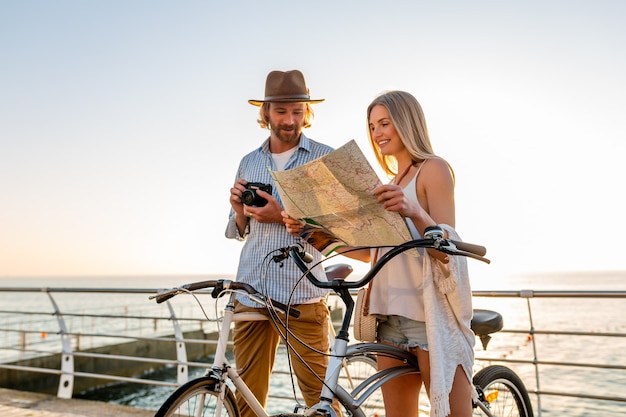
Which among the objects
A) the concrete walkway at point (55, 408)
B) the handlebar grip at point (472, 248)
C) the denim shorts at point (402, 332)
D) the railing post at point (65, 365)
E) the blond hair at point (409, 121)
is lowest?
the concrete walkway at point (55, 408)

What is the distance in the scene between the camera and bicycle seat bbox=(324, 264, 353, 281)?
2.34 meters

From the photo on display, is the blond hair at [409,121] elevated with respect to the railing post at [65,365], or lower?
elevated

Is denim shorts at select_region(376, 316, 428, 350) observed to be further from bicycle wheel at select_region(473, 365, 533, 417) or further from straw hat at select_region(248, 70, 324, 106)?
straw hat at select_region(248, 70, 324, 106)

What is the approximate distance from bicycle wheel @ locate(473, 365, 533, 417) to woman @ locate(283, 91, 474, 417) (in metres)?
0.45

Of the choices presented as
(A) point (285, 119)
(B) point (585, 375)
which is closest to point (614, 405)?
(B) point (585, 375)

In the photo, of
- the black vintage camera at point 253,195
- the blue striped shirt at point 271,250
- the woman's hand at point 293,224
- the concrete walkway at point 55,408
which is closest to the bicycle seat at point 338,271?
the blue striped shirt at point 271,250

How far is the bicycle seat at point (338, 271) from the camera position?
2342mm

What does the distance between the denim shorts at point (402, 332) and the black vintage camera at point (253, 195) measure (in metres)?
0.66

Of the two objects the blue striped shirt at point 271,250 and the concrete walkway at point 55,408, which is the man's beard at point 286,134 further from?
the concrete walkway at point 55,408

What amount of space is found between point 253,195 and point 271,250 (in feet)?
0.85

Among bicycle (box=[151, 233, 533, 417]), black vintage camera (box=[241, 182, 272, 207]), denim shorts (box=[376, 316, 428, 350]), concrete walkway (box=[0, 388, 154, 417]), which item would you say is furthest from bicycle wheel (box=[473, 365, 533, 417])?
concrete walkway (box=[0, 388, 154, 417])

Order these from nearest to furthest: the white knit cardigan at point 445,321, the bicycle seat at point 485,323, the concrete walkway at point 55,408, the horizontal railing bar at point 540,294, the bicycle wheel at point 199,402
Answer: the white knit cardigan at point 445,321 < the bicycle wheel at point 199,402 < the bicycle seat at point 485,323 < the horizontal railing bar at point 540,294 < the concrete walkway at point 55,408

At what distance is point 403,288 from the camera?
68.9 inches

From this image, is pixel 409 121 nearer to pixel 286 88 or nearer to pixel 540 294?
pixel 286 88
